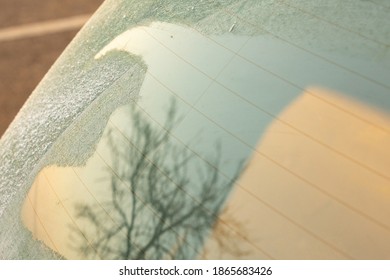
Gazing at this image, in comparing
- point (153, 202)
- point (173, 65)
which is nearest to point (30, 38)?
point (173, 65)

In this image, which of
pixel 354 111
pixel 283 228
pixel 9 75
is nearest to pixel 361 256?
pixel 283 228

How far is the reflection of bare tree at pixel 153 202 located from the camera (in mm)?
1632

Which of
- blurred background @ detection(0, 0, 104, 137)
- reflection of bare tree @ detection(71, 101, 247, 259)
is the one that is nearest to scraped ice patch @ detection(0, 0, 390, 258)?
reflection of bare tree @ detection(71, 101, 247, 259)

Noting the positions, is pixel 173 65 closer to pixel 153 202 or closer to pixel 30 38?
pixel 153 202

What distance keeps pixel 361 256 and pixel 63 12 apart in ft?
25.7

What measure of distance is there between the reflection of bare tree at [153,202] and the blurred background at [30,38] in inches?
209

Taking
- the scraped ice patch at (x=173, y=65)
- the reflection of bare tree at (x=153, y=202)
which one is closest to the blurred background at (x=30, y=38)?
the scraped ice patch at (x=173, y=65)

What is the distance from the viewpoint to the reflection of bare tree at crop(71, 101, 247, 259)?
64.2 inches

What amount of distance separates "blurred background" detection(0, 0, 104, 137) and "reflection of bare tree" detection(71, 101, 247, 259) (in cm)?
532

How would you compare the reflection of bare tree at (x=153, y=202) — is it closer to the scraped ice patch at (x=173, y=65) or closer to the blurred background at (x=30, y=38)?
the scraped ice patch at (x=173, y=65)

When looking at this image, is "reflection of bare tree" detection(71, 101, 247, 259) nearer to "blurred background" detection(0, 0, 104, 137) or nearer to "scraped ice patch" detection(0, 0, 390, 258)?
"scraped ice patch" detection(0, 0, 390, 258)

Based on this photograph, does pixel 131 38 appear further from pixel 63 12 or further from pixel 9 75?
pixel 63 12
